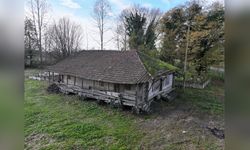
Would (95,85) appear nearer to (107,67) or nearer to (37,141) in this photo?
(107,67)

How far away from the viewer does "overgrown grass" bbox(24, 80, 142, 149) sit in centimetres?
489

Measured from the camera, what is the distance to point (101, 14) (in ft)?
45.8

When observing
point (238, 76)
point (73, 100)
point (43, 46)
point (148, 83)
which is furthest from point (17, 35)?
point (43, 46)

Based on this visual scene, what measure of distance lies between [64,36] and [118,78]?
397 inches

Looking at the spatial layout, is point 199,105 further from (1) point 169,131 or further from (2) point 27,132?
(2) point 27,132

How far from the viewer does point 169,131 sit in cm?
561

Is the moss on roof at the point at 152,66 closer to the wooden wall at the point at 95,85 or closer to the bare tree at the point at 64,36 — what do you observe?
the wooden wall at the point at 95,85

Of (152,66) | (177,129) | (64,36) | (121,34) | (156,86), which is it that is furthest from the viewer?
(64,36)

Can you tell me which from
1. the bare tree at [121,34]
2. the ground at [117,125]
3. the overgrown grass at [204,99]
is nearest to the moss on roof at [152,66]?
the ground at [117,125]

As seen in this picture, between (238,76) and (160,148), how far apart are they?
181 inches

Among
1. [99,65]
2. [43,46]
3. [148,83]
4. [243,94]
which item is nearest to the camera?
[243,94]

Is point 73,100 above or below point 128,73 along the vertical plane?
below

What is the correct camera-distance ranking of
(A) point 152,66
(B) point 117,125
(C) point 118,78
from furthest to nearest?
1. (A) point 152,66
2. (C) point 118,78
3. (B) point 117,125

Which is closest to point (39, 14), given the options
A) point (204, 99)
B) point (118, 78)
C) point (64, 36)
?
point (64, 36)
